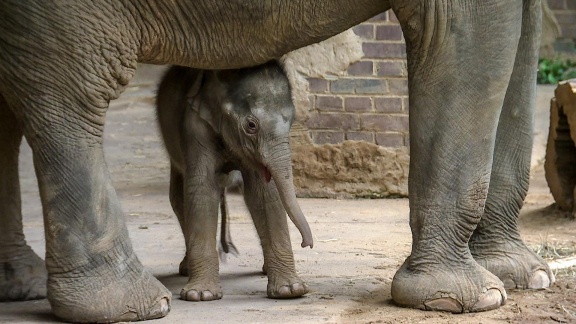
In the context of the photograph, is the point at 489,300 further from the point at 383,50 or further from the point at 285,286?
the point at 383,50

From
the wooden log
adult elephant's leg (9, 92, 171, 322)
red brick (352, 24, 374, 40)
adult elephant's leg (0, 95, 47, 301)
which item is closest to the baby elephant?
adult elephant's leg (9, 92, 171, 322)

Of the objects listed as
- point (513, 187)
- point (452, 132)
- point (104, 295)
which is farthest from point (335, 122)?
point (104, 295)

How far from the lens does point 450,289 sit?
4656 mm

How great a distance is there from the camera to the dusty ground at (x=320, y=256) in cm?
464

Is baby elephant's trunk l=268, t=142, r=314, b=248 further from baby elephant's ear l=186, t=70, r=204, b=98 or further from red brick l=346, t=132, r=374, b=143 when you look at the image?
red brick l=346, t=132, r=374, b=143

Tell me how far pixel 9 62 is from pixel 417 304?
186 cm

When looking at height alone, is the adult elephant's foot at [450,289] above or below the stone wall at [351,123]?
below

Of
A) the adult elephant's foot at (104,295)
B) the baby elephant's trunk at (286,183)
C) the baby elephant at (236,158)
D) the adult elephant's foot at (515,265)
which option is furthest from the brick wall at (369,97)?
the adult elephant's foot at (104,295)

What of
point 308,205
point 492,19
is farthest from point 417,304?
point 308,205

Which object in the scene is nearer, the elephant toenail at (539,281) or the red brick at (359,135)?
the elephant toenail at (539,281)

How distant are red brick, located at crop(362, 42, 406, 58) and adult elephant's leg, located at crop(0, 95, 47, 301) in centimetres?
363

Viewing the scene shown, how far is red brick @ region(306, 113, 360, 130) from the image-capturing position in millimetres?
8336

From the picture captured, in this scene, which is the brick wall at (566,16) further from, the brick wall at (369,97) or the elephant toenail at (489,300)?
the elephant toenail at (489,300)

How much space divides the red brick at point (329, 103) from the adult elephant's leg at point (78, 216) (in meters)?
3.97
